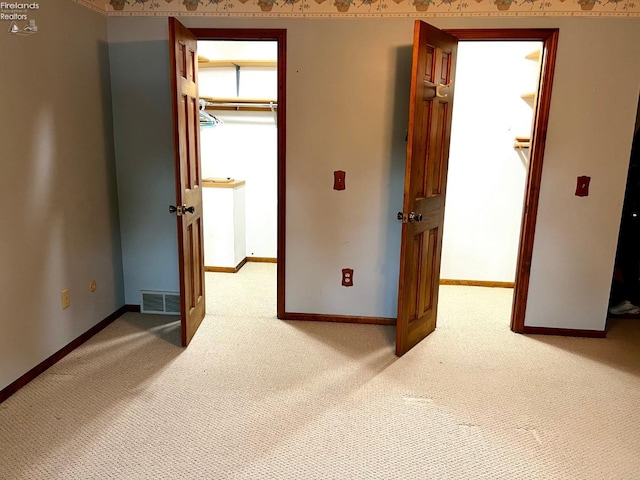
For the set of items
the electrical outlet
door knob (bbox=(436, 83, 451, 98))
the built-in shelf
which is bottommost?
the electrical outlet

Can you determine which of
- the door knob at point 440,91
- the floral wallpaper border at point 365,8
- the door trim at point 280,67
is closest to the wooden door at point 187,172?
the door trim at point 280,67

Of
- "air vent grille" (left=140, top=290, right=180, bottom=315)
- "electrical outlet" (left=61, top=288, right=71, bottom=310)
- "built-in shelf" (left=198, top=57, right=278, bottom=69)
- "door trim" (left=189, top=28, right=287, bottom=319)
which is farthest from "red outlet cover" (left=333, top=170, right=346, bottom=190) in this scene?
"built-in shelf" (left=198, top=57, right=278, bottom=69)

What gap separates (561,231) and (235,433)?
2.54 m

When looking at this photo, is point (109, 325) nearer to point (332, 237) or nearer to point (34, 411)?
point (34, 411)

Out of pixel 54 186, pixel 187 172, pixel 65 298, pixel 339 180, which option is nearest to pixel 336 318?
pixel 339 180

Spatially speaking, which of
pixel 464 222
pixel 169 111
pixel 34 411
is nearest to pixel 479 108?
pixel 464 222

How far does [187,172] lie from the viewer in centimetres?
288

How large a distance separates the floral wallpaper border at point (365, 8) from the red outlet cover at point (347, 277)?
5.82 ft

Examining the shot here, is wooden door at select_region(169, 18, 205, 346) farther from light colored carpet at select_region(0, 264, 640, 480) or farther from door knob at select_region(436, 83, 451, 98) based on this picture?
door knob at select_region(436, 83, 451, 98)

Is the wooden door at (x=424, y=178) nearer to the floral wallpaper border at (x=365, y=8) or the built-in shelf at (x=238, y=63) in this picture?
the floral wallpaper border at (x=365, y=8)

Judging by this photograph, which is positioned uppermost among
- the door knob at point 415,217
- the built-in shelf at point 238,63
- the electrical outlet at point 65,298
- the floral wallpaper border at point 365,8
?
the floral wallpaper border at point 365,8

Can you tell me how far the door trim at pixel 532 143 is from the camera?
293cm

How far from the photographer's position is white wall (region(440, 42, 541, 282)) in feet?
13.4

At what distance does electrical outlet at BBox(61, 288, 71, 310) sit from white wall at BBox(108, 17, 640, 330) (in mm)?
986
